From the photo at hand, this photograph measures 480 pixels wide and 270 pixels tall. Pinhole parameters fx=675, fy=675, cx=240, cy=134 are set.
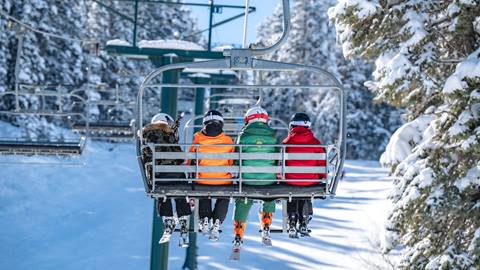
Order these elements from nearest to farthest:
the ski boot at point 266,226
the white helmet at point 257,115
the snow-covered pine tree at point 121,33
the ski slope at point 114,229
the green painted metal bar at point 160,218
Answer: the white helmet at point 257,115 < the ski boot at point 266,226 < the green painted metal bar at point 160,218 < the ski slope at point 114,229 < the snow-covered pine tree at point 121,33

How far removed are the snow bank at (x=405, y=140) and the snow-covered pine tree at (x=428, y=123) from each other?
2 cm

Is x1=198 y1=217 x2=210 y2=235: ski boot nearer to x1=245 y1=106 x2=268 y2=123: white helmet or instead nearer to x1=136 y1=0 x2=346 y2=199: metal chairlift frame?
x1=136 y1=0 x2=346 y2=199: metal chairlift frame

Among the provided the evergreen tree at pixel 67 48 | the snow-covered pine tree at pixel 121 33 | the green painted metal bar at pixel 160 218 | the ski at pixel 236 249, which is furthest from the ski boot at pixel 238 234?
the snow-covered pine tree at pixel 121 33

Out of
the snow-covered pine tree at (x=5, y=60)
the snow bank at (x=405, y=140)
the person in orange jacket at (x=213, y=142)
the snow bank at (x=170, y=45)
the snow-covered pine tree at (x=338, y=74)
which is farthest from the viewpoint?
the snow-covered pine tree at (x=338, y=74)

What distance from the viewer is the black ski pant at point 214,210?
7.66m

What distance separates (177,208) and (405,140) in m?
5.31

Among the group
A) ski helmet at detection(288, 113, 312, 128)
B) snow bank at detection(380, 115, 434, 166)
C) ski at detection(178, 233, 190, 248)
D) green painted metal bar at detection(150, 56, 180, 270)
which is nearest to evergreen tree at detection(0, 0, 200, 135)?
green painted metal bar at detection(150, 56, 180, 270)

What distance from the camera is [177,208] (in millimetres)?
7773

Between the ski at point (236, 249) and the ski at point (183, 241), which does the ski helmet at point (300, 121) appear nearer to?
the ski at point (236, 249)

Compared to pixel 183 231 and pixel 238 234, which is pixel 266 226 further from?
pixel 183 231

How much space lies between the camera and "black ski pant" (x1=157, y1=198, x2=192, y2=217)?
7750 millimetres

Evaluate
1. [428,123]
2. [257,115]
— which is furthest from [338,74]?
[257,115]

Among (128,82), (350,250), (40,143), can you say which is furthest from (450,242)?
(128,82)

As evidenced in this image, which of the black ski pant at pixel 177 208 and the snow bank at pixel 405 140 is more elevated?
the snow bank at pixel 405 140
